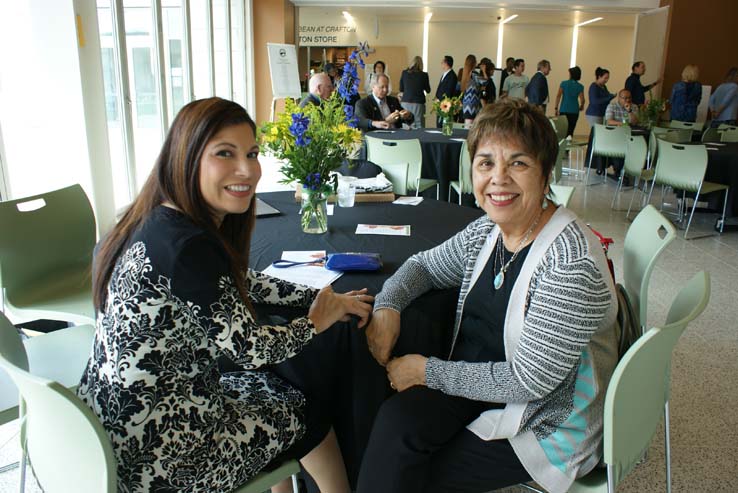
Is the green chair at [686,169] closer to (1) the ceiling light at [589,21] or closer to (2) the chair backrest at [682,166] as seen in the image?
(2) the chair backrest at [682,166]

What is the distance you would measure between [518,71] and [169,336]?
1147 cm

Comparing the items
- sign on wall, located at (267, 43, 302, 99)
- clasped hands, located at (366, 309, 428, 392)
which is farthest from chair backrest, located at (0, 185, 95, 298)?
sign on wall, located at (267, 43, 302, 99)

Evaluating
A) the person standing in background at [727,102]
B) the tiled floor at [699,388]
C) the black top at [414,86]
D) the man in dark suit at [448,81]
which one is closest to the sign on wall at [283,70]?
the black top at [414,86]

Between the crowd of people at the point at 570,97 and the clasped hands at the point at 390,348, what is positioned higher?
the crowd of people at the point at 570,97

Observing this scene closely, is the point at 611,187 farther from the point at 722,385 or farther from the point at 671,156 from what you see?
the point at 722,385

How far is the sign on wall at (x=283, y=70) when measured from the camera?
31.9 ft

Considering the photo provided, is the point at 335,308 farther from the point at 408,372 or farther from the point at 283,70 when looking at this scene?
the point at 283,70

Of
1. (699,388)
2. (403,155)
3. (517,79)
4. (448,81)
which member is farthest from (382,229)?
(517,79)

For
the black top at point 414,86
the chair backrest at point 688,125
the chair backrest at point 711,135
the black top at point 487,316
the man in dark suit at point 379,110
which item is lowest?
the black top at point 487,316

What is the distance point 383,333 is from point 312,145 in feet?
2.92

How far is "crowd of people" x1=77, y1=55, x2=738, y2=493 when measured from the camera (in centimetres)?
121

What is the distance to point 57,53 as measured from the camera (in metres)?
4.27

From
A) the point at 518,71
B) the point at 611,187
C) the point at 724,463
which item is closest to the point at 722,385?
the point at 724,463

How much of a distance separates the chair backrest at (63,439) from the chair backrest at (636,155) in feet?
19.0
